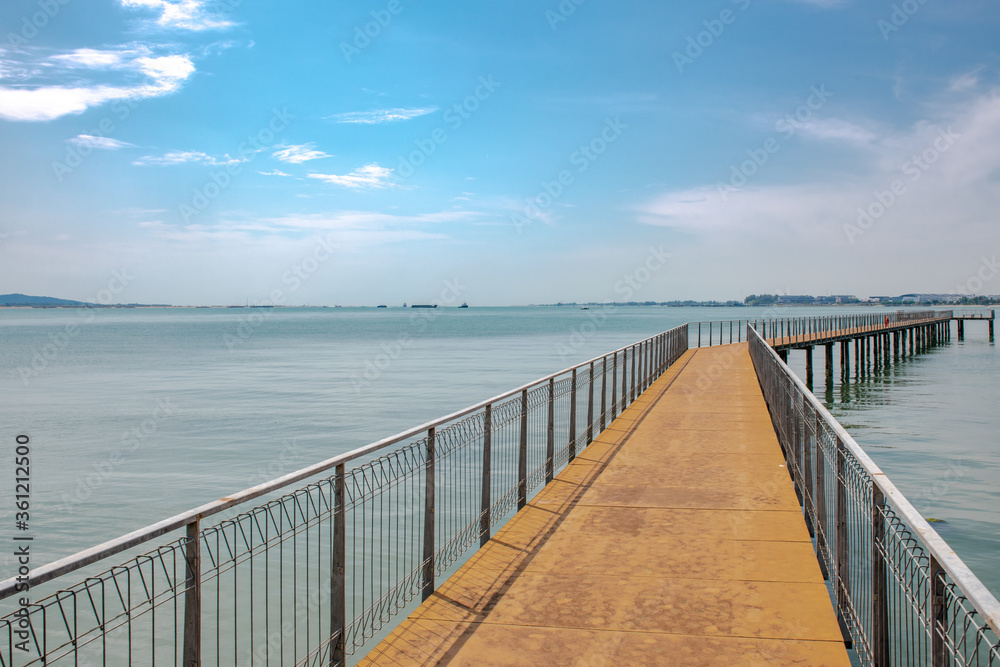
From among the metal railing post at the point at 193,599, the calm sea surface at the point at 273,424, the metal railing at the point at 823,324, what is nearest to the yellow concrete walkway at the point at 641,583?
the metal railing post at the point at 193,599

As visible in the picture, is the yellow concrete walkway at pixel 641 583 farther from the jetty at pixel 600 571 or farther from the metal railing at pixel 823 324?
the metal railing at pixel 823 324

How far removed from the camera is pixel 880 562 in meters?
3.85

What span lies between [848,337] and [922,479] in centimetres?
3169

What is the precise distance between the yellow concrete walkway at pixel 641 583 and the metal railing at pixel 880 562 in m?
0.25

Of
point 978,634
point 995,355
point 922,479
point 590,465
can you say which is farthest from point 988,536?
point 995,355

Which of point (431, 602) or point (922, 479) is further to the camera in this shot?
point (922, 479)

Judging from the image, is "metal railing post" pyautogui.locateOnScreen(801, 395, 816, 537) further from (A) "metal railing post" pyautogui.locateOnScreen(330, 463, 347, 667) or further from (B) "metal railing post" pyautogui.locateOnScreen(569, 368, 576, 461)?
(A) "metal railing post" pyautogui.locateOnScreen(330, 463, 347, 667)

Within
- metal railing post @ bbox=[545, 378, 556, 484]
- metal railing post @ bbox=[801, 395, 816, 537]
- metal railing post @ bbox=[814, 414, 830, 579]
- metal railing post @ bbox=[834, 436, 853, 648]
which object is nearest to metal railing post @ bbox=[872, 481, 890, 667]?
metal railing post @ bbox=[834, 436, 853, 648]

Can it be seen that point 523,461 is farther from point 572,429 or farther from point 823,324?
point 823,324

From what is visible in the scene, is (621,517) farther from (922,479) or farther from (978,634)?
(922,479)

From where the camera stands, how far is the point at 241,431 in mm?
23156

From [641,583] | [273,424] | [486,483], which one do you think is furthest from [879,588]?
[273,424]

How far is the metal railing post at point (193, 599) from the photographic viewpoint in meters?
3.29

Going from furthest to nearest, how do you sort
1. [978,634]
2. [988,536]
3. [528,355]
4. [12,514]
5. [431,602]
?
[528,355] < [12,514] < [988,536] < [431,602] < [978,634]
